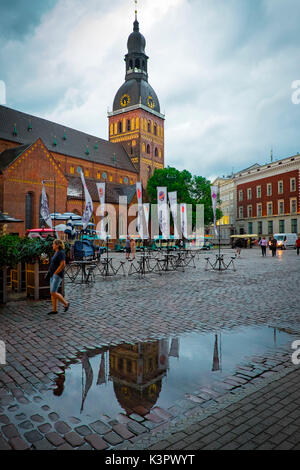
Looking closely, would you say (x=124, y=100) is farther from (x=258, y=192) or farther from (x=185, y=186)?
(x=258, y=192)

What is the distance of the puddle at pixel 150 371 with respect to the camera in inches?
134

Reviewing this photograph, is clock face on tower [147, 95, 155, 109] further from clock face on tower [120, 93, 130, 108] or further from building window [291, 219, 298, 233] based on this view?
building window [291, 219, 298, 233]

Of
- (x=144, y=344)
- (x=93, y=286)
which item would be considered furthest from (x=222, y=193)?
(x=144, y=344)

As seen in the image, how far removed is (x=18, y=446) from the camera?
2.66m

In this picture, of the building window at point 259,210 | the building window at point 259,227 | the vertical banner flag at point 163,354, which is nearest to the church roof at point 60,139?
the building window at point 259,210

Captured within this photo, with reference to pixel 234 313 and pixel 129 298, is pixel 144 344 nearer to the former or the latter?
pixel 234 313

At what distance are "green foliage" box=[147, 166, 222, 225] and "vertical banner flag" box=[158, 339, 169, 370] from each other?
50.4 metres

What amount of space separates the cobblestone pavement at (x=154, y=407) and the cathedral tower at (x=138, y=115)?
58898 mm

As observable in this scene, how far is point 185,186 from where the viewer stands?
56.3 meters

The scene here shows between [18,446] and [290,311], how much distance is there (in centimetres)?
645

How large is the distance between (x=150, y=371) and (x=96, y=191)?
4760 cm

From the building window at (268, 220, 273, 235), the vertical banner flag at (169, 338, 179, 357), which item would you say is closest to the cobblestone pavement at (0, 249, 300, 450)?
the vertical banner flag at (169, 338, 179, 357)

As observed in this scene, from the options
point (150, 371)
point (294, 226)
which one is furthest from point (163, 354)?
point (294, 226)

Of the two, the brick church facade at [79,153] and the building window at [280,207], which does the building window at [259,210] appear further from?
the brick church facade at [79,153]
